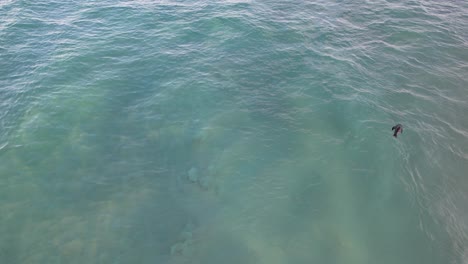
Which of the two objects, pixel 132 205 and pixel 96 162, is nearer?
pixel 132 205

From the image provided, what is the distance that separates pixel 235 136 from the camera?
107ft

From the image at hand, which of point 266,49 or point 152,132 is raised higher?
point 266,49

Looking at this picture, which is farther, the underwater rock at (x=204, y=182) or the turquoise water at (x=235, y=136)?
the underwater rock at (x=204, y=182)

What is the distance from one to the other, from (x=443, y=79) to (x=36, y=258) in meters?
43.0

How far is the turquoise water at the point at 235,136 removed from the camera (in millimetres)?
24750

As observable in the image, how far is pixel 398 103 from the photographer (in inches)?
1393

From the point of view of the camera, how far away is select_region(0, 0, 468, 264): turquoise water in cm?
2475

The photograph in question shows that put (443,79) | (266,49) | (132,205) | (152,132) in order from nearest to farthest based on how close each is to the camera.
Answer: (132,205), (152,132), (443,79), (266,49)

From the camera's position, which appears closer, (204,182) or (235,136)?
(204,182)

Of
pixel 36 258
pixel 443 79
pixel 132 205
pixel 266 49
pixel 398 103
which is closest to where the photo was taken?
pixel 36 258

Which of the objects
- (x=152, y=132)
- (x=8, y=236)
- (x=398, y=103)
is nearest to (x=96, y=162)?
(x=152, y=132)

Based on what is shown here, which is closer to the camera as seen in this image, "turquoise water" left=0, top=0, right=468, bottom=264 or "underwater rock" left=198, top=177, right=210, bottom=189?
"turquoise water" left=0, top=0, right=468, bottom=264

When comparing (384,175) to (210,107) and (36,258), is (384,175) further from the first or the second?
(36,258)

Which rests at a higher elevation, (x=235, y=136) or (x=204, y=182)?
(x=235, y=136)
